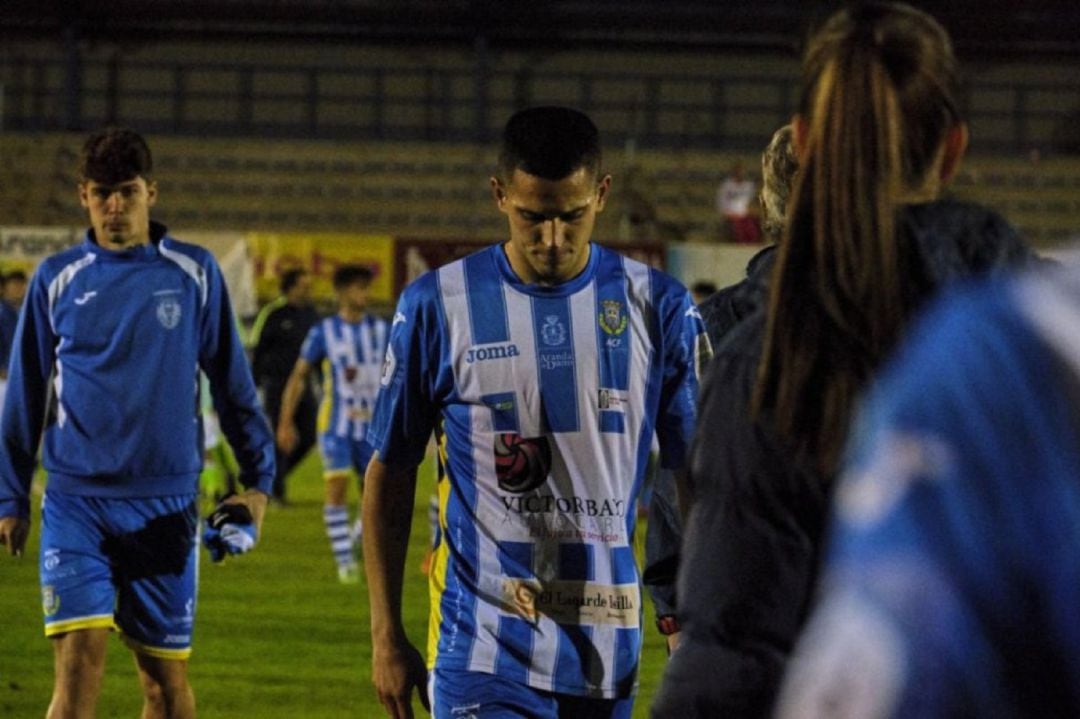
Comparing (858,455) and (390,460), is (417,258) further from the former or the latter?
(858,455)

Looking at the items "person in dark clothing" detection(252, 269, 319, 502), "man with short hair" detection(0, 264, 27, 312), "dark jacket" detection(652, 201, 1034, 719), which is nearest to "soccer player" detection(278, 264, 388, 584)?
"person in dark clothing" detection(252, 269, 319, 502)

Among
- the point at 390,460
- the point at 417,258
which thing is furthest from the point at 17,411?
the point at 417,258

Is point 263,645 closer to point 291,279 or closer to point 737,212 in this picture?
point 291,279

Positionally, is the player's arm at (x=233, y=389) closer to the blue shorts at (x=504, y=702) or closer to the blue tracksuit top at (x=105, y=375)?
the blue tracksuit top at (x=105, y=375)

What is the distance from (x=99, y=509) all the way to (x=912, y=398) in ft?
16.0

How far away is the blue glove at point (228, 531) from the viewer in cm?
591

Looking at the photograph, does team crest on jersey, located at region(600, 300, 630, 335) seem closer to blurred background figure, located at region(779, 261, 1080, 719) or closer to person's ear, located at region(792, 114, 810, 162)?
person's ear, located at region(792, 114, 810, 162)

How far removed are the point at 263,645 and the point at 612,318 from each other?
6.25m

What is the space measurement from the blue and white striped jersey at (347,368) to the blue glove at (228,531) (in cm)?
753

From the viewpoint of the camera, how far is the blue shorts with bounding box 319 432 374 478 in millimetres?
13297

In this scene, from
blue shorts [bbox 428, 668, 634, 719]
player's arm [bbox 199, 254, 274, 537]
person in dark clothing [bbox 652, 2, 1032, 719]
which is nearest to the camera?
person in dark clothing [bbox 652, 2, 1032, 719]

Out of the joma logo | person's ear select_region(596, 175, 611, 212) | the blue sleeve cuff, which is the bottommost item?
the blue sleeve cuff

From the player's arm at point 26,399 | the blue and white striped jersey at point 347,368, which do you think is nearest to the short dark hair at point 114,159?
the player's arm at point 26,399

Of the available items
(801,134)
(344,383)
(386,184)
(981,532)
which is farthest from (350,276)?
(386,184)
